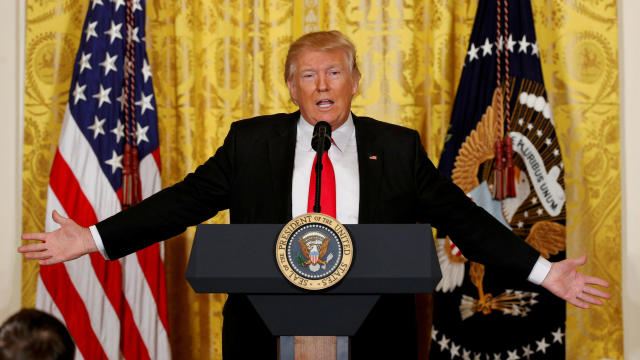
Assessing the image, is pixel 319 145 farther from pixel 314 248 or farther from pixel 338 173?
pixel 338 173

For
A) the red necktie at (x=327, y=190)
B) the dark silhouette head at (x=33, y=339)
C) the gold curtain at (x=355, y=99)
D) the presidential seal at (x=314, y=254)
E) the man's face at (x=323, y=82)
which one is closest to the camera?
the dark silhouette head at (x=33, y=339)

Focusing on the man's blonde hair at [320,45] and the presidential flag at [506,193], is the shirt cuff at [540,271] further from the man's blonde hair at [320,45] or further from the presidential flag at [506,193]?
the presidential flag at [506,193]

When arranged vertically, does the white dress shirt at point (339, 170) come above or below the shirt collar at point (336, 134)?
below

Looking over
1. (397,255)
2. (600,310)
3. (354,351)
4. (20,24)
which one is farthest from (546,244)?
(20,24)

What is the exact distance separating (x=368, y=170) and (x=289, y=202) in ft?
0.98

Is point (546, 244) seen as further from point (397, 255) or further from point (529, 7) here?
point (397, 255)

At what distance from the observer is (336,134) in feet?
8.25

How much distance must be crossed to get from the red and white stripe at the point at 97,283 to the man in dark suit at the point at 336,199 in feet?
3.93

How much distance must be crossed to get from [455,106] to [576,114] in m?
0.78

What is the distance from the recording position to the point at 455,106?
3.55 meters

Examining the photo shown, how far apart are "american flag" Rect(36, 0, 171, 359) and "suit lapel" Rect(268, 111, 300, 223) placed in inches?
50.7

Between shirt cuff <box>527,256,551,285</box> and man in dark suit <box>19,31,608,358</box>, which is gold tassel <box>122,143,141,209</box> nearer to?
man in dark suit <box>19,31,608,358</box>

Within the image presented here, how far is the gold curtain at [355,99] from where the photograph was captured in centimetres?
377

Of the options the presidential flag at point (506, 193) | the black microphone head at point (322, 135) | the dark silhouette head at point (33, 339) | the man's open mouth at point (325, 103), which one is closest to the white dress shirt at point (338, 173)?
the man's open mouth at point (325, 103)
